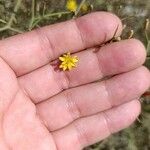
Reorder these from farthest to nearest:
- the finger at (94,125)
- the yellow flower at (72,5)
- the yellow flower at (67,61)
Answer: the yellow flower at (72,5), the finger at (94,125), the yellow flower at (67,61)

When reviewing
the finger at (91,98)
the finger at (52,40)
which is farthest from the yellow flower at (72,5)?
the finger at (91,98)

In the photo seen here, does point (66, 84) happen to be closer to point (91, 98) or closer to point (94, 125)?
point (91, 98)

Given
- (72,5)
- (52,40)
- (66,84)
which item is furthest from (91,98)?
(72,5)

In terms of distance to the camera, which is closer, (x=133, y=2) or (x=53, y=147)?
(x=53, y=147)

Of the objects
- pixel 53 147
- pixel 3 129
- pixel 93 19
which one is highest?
pixel 93 19

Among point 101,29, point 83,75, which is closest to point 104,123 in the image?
point 83,75

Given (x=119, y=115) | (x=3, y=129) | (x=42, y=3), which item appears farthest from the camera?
(x=42, y=3)

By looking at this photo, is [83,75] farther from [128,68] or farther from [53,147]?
[53,147]

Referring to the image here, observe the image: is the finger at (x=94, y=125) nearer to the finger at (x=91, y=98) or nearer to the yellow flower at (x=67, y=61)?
the finger at (x=91, y=98)
